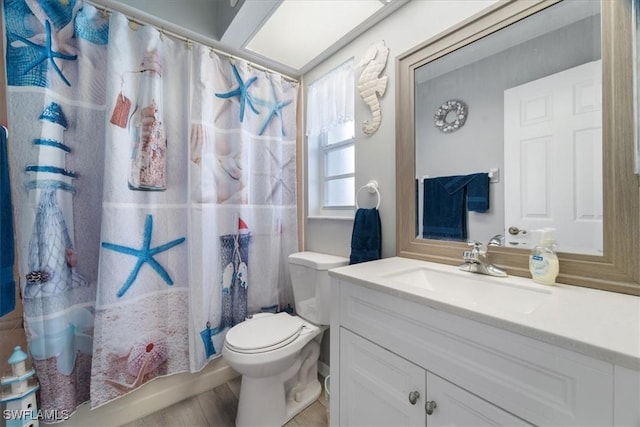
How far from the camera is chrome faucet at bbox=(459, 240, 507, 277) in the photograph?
965mm

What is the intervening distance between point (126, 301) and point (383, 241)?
1340 mm

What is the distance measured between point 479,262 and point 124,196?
1.62m

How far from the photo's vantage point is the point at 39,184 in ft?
3.47

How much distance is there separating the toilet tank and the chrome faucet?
663mm

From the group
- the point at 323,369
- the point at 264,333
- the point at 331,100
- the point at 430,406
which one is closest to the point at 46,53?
the point at 331,100

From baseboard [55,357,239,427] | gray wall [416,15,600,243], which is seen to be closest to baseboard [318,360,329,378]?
baseboard [55,357,239,427]

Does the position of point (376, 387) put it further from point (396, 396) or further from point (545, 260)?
point (545, 260)

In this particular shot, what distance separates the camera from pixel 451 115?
1160 mm

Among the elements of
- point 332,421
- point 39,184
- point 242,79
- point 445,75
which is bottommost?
point 332,421

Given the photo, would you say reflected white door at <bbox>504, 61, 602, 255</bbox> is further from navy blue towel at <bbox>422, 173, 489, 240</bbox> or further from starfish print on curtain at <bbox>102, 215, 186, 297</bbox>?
starfish print on curtain at <bbox>102, 215, 186, 297</bbox>

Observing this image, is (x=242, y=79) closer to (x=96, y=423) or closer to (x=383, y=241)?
(x=383, y=241)

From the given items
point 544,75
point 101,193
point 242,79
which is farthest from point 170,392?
point 544,75

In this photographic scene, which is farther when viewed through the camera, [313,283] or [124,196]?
[313,283]

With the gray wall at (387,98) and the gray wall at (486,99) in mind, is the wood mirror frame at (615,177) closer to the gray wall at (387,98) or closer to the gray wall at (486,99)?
the gray wall at (486,99)
